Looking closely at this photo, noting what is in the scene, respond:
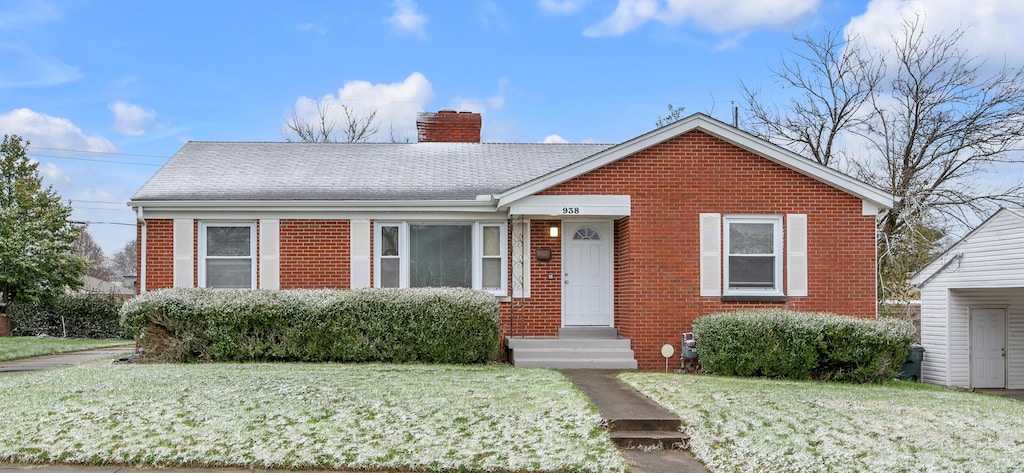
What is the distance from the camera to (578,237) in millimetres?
15555

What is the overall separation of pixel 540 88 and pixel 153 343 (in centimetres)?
975

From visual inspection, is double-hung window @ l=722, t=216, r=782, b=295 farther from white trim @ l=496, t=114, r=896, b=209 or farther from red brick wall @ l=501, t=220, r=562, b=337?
red brick wall @ l=501, t=220, r=562, b=337

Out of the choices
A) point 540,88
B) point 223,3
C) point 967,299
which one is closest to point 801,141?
point 967,299

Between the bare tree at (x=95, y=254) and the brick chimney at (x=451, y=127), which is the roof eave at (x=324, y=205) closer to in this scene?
the brick chimney at (x=451, y=127)

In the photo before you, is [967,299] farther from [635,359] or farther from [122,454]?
[122,454]

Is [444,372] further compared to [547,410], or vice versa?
[444,372]

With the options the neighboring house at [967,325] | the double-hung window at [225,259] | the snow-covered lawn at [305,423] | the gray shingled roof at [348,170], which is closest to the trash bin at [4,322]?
the gray shingled roof at [348,170]

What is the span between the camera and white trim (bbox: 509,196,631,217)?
14492mm

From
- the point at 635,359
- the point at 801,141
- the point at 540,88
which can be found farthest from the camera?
the point at 801,141

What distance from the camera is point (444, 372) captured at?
12.0 meters

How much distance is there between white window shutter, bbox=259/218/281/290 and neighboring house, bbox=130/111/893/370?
2 cm

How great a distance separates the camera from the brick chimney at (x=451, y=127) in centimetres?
1995

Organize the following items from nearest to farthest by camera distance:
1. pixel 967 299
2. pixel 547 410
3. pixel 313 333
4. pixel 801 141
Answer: pixel 547 410 → pixel 313 333 → pixel 967 299 → pixel 801 141

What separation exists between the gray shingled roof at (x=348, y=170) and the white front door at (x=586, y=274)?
1659 mm
